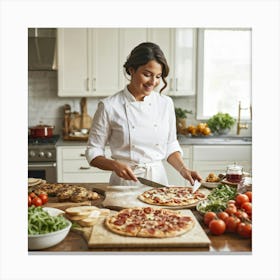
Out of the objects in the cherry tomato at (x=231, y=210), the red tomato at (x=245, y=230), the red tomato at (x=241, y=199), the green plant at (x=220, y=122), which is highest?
the green plant at (x=220, y=122)

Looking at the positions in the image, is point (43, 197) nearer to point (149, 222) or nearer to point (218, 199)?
point (149, 222)

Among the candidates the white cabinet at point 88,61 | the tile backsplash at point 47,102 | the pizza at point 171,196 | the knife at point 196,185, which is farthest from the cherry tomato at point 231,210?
the tile backsplash at point 47,102

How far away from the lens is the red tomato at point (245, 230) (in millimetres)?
1313

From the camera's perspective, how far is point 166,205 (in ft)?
5.28

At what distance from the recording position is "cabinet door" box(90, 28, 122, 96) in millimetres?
3273

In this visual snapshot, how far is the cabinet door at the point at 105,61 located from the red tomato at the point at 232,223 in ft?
6.97

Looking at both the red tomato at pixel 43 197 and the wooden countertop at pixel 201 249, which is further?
the red tomato at pixel 43 197

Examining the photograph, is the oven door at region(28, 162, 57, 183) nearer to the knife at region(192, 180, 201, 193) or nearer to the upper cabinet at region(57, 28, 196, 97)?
the upper cabinet at region(57, 28, 196, 97)

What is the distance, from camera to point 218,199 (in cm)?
159

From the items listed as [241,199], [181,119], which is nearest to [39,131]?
[181,119]

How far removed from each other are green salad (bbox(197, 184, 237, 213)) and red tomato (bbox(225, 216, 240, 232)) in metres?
0.13

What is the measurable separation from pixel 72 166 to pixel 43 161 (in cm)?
21

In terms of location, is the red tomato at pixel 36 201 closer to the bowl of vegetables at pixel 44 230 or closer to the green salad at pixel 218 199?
the bowl of vegetables at pixel 44 230
